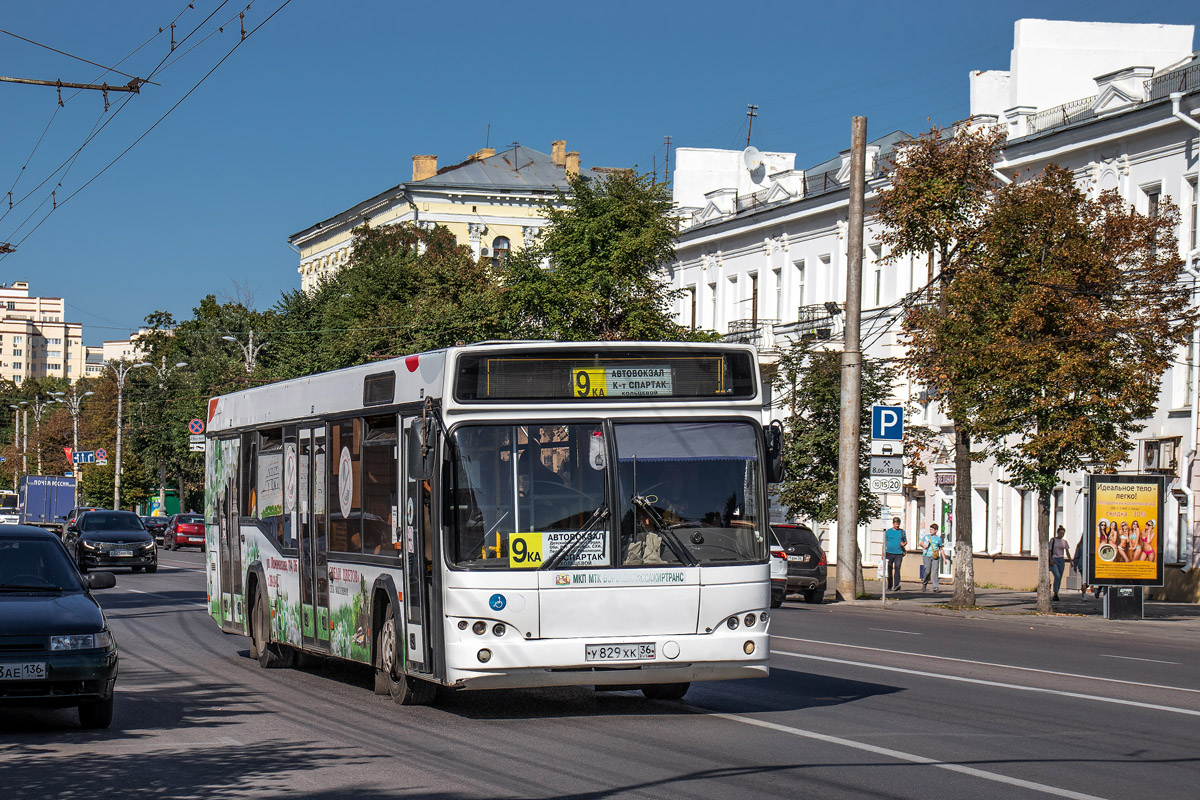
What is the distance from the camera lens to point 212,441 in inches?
765

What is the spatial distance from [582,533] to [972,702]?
12.9ft

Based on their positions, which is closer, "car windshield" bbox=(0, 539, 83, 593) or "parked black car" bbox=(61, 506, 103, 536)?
"car windshield" bbox=(0, 539, 83, 593)

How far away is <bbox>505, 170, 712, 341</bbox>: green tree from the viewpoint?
4241 centimetres

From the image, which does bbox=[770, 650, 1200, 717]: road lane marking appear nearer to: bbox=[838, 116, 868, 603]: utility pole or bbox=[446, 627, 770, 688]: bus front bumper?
bbox=[446, 627, 770, 688]: bus front bumper

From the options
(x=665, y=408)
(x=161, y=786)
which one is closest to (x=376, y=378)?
(x=665, y=408)

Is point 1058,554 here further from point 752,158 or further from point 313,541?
point 752,158

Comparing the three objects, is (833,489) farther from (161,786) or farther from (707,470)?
(161,786)

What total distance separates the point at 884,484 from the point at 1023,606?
5.60 m

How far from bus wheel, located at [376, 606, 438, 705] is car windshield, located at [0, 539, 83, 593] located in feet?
7.63

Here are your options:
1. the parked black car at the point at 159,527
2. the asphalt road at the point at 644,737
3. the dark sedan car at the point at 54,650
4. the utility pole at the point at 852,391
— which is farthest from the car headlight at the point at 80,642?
the parked black car at the point at 159,527

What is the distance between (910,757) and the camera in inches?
414

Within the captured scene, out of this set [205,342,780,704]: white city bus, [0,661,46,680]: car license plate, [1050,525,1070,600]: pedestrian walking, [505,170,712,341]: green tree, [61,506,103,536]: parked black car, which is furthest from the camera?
[61,506,103,536]: parked black car

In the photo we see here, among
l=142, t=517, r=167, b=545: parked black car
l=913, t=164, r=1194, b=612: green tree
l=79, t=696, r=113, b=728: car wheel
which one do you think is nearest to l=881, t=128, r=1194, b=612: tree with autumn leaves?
l=913, t=164, r=1194, b=612: green tree

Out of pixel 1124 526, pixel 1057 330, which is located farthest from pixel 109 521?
pixel 1124 526
